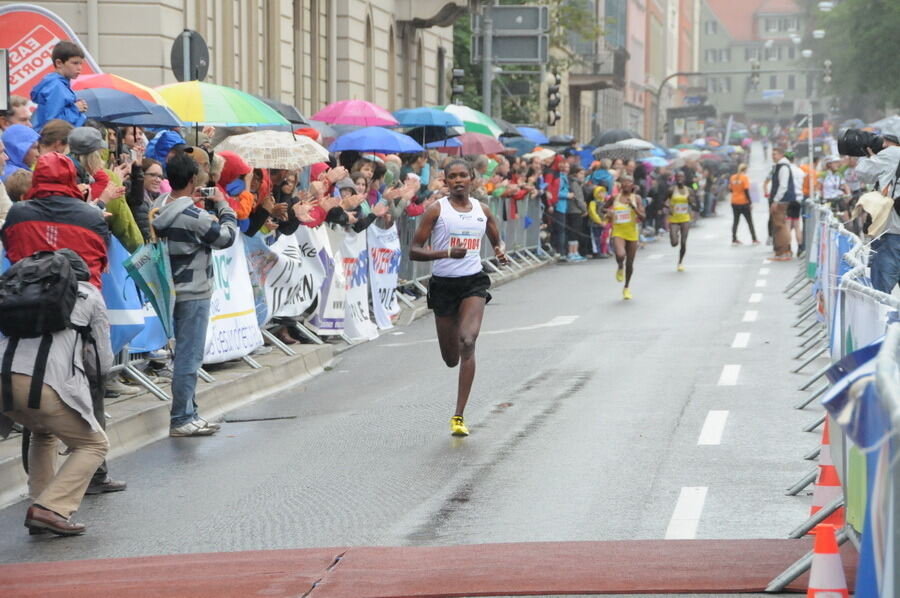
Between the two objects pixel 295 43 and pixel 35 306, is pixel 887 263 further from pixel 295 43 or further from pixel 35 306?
pixel 295 43

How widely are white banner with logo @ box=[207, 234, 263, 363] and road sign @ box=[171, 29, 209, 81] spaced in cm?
228

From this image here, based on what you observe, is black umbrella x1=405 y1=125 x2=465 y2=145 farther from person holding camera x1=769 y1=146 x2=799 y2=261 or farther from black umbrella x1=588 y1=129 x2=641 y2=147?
black umbrella x1=588 y1=129 x2=641 y2=147

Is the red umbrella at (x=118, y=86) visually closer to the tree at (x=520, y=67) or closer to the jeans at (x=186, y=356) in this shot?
the jeans at (x=186, y=356)

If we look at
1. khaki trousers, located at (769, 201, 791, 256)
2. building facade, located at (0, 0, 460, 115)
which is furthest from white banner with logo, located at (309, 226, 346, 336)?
khaki trousers, located at (769, 201, 791, 256)

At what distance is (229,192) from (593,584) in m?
8.01

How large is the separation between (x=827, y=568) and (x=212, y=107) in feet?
33.2

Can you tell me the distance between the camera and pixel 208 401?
12.5m

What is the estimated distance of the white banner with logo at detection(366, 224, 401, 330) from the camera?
731 inches

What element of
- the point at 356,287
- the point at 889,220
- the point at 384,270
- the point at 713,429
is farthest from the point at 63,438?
the point at 384,270

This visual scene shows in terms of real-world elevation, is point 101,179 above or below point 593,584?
above

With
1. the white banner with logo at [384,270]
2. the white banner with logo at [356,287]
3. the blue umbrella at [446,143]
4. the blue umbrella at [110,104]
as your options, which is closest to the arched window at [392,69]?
the blue umbrella at [446,143]

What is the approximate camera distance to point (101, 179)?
421 inches

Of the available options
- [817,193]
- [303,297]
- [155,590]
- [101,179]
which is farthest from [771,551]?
[817,193]

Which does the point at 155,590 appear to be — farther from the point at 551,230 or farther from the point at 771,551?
the point at 551,230
